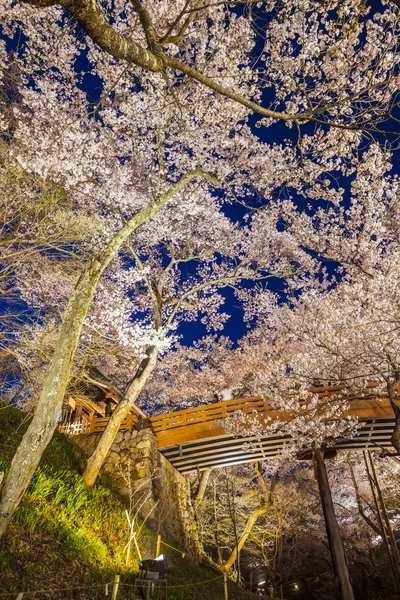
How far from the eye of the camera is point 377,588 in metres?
16.6

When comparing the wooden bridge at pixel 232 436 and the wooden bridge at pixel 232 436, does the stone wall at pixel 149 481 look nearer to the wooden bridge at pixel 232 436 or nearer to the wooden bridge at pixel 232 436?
the wooden bridge at pixel 232 436

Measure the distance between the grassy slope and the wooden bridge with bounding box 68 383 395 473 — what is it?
4.11 meters

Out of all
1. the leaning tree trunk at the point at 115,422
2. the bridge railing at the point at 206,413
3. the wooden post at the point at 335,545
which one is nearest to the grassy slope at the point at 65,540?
the leaning tree trunk at the point at 115,422

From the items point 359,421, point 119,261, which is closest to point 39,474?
point 119,261

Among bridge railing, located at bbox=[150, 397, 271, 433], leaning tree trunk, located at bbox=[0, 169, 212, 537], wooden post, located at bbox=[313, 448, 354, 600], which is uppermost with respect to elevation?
bridge railing, located at bbox=[150, 397, 271, 433]

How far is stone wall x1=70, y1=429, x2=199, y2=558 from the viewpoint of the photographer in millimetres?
11398

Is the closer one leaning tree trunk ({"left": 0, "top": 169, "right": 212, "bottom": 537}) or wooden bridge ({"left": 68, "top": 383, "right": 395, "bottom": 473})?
leaning tree trunk ({"left": 0, "top": 169, "right": 212, "bottom": 537})

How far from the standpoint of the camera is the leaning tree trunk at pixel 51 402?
456cm

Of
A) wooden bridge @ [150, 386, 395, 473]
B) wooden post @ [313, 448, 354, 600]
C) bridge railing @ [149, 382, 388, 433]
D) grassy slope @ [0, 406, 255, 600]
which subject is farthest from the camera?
bridge railing @ [149, 382, 388, 433]

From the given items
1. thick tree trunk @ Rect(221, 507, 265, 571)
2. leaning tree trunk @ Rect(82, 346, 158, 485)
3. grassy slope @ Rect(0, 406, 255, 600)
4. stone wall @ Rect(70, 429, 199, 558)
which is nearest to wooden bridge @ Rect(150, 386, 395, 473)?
stone wall @ Rect(70, 429, 199, 558)

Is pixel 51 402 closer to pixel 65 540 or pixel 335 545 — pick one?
pixel 65 540

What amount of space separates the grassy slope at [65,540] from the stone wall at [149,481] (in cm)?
196

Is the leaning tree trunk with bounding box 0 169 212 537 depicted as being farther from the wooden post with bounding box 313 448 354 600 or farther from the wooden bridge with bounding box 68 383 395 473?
the wooden post with bounding box 313 448 354 600

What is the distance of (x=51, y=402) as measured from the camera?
5160 mm
